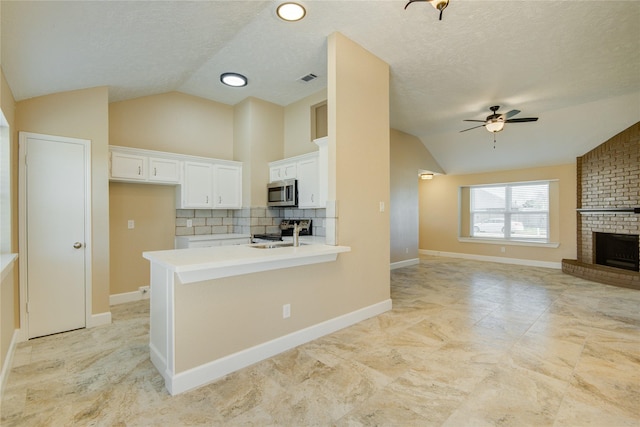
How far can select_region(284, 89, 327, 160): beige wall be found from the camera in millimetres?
4926

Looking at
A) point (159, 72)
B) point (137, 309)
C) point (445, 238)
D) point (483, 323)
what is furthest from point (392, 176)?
point (137, 309)

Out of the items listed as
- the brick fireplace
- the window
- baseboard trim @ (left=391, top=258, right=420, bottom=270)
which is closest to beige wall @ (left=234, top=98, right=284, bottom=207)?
baseboard trim @ (left=391, top=258, right=420, bottom=270)

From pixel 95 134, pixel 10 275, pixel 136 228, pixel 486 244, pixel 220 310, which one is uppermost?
pixel 95 134

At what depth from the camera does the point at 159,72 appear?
11.6 ft

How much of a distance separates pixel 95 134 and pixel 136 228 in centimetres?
147

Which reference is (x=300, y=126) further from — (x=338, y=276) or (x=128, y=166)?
(x=338, y=276)

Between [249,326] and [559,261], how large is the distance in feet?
23.7

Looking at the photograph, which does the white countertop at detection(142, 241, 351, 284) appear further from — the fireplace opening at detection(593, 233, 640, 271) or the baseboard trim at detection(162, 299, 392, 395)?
the fireplace opening at detection(593, 233, 640, 271)

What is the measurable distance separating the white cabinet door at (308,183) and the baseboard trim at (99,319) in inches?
111

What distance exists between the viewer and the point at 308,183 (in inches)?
179

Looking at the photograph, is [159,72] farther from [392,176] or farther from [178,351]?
[392,176]

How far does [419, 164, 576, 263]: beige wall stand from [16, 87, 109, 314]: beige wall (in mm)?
7881

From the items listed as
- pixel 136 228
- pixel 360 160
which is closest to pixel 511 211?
pixel 360 160

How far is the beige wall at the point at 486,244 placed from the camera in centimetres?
654
